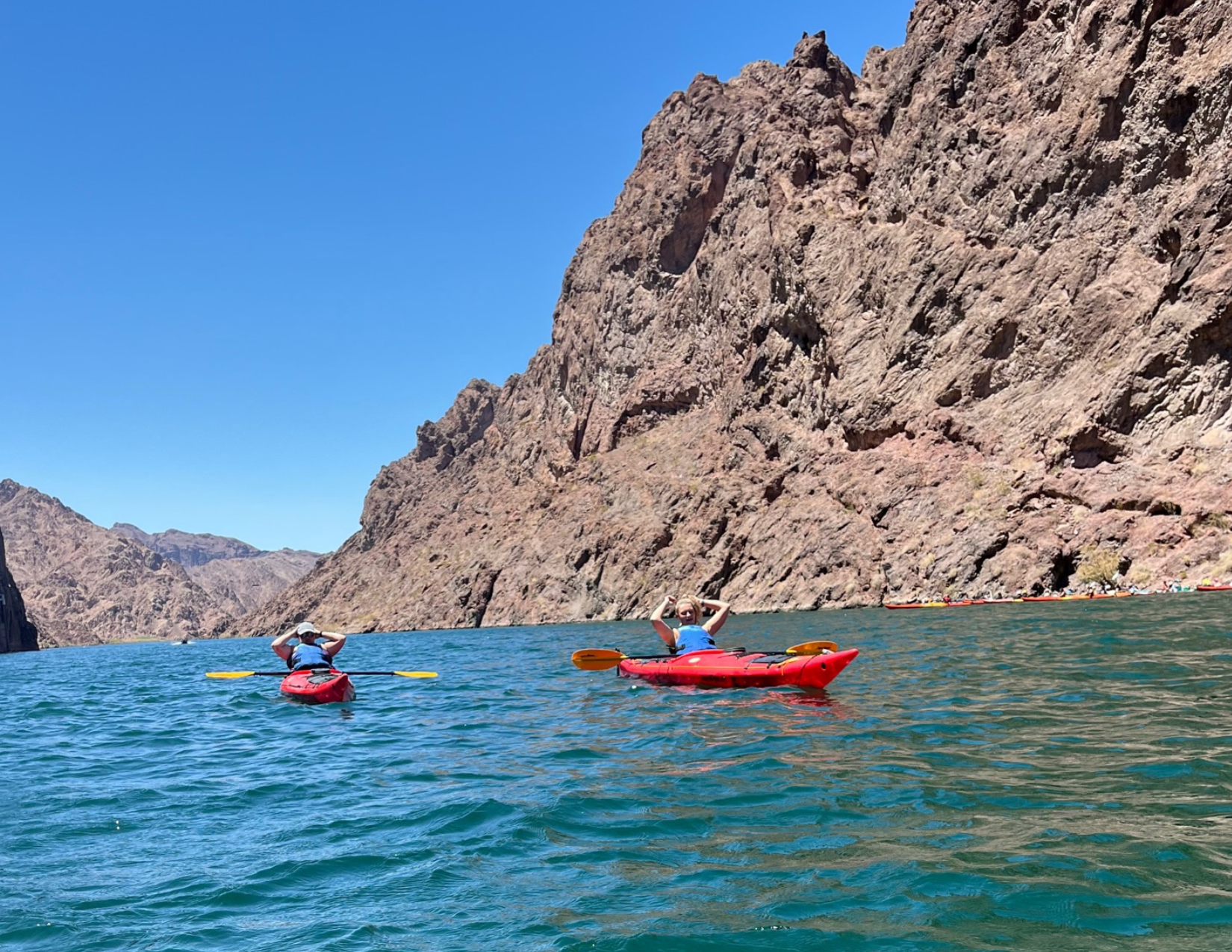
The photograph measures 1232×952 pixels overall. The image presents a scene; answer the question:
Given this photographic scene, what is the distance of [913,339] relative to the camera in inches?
2621

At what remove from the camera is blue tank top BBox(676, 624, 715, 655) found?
57.3 feet

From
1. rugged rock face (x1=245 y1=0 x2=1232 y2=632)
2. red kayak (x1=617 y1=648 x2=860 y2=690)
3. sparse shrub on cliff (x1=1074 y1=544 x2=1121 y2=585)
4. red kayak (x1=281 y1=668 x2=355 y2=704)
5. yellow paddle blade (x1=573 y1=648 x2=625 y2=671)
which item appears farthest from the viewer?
rugged rock face (x1=245 y1=0 x2=1232 y2=632)

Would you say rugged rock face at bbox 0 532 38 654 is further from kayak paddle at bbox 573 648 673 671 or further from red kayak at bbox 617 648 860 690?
red kayak at bbox 617 648 860 690

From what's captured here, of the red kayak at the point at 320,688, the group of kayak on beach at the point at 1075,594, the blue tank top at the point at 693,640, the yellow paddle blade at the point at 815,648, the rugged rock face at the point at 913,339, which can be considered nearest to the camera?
the yellow paddle blade at the point at 815,648

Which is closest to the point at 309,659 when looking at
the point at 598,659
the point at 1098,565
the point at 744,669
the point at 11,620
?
the point at 598,659

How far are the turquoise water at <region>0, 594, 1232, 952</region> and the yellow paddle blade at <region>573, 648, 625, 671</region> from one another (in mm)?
4948

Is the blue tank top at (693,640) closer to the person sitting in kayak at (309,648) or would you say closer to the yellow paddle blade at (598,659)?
the yellow paddle blade at (598,659)


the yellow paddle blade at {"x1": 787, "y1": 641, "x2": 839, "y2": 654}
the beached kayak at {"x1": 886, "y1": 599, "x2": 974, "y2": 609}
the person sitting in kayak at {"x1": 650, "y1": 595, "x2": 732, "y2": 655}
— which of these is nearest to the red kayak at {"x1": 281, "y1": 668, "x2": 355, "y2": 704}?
the person sitting in kayak at {"x1": 650, "y1": 595, "x2": 732, "y2": 655}

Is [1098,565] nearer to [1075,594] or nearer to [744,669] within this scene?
[1075,594]

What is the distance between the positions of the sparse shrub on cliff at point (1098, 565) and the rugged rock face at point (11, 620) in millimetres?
170215

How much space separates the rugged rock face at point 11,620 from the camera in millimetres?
159375

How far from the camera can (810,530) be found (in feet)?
222

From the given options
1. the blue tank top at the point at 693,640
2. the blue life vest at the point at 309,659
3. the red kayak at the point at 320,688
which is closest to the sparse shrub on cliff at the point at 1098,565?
the blue tank top at the point at 693,640

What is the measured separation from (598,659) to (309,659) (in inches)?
252
